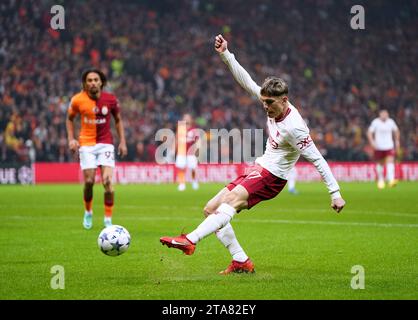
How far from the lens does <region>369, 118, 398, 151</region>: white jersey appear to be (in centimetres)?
2556

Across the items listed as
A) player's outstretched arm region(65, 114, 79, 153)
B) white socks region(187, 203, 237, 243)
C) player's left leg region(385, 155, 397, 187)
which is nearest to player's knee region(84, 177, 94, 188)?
player's outstretched arm region(65, 114, 79, 153)

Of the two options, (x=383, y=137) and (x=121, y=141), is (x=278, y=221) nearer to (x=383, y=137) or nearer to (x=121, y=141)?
(x=121, y=141)

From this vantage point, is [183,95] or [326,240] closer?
[326,240]

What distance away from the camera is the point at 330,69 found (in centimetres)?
4038

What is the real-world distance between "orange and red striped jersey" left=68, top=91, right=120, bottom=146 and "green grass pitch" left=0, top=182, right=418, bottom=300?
145 cm

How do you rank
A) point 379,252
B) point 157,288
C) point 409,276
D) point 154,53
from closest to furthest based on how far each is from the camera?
point 157,288 → point 409,276 → point 379,252 → point 154,53

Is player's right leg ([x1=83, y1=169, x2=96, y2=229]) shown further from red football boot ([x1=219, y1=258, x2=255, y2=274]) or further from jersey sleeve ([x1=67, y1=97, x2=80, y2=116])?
red football boot ([x1=219, y1=258, x2=255, y2=274])

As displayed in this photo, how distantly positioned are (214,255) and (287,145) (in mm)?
2267

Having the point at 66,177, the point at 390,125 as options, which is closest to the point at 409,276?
the point at 390,125

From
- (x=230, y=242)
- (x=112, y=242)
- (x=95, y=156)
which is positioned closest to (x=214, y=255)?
(x=230, y=242)

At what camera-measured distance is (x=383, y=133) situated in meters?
25.8

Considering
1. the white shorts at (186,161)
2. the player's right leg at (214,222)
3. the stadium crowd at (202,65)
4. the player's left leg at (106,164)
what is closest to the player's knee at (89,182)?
the player's left leg at (106,164)

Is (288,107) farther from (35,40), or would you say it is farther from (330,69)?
(330,69)
